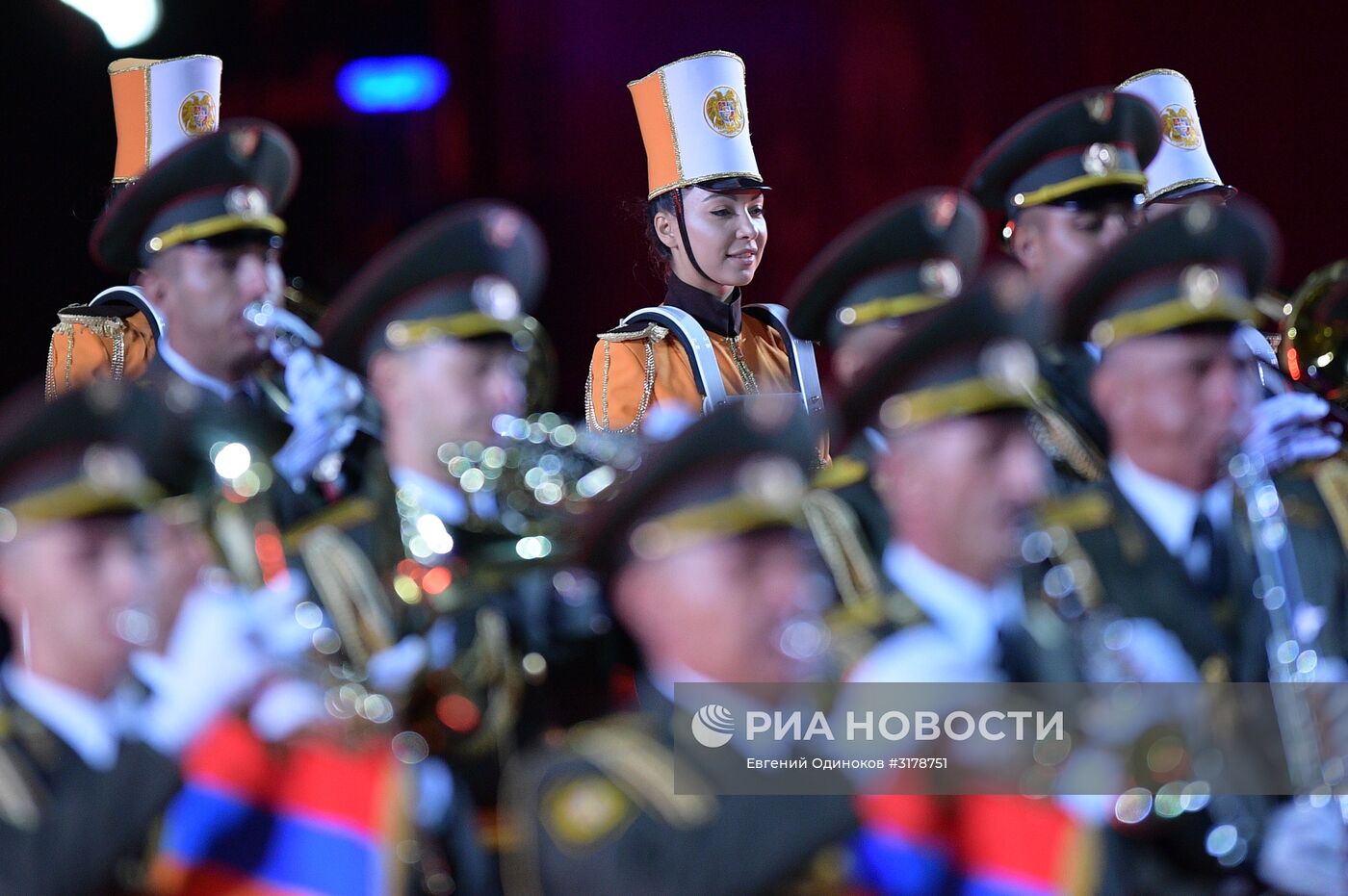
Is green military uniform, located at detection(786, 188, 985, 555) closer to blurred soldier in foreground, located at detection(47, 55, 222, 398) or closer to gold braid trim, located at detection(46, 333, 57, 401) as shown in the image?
blurred soldier in foreground, located at detection(47, 55, 222, 398)

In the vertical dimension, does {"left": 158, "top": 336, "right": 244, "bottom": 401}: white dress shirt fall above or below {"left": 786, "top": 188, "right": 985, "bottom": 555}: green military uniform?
below

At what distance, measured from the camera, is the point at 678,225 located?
3.69m

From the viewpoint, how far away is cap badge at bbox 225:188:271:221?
2637mm

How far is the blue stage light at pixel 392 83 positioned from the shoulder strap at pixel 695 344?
191cm

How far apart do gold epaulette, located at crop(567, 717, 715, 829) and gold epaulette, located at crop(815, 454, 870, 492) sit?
1.84 ft

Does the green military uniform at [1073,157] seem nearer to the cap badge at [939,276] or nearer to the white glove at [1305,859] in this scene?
the cap badge at [939,276]

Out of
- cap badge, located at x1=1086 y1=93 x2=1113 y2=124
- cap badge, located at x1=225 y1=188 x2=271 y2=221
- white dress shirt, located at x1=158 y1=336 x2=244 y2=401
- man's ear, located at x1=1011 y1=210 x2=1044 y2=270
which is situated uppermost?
cap badge, located at x1=1086 y1=93 x2=1113 y2=124

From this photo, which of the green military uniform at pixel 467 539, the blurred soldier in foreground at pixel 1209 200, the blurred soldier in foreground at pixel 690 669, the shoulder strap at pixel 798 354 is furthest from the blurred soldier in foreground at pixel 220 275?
the blurred soldier in foreground at pixel 1209 200

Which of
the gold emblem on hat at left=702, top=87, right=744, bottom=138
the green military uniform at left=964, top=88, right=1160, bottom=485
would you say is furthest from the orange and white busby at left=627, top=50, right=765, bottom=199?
the green military uniform at left=964, top=88, right=1160, bottom=485

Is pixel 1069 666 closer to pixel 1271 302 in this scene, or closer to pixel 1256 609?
pixel 1256 609

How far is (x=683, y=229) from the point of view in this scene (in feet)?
12.1

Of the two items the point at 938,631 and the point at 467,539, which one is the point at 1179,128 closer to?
the point at 938,631

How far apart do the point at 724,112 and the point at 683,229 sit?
11.3 inches

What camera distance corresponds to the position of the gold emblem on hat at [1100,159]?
2.93m
